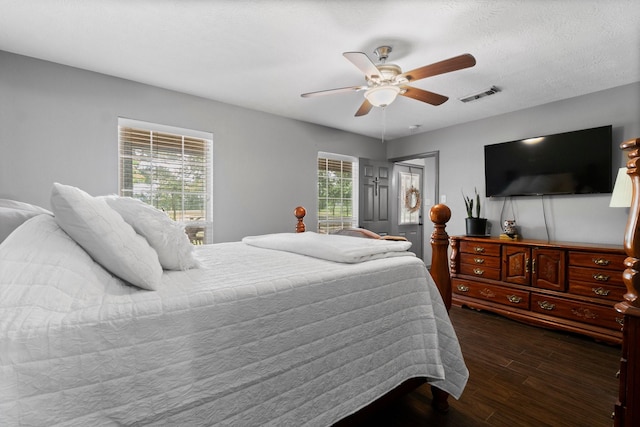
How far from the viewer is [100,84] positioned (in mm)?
2779

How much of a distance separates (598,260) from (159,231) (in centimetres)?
361

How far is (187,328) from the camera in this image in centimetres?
83

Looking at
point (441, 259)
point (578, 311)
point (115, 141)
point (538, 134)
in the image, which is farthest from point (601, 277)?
point (115, 141)

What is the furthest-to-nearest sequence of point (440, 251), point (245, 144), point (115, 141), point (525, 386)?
point (245, 144), point (115, 141), point (525, 386), point (440, 251)

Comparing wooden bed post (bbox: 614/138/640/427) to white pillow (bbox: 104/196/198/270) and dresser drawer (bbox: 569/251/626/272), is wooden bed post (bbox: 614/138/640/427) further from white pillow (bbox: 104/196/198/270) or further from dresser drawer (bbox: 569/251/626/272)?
dresser drawer (bbox: 569/251/626/272)

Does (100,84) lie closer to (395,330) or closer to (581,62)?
(395,330)

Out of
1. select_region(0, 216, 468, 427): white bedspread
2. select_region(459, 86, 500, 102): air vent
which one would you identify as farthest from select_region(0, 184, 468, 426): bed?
select_region(459, 86, 500, 102): air vent

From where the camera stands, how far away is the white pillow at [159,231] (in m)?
1.19

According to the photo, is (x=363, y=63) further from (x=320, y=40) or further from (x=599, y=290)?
(x=599, y=290)

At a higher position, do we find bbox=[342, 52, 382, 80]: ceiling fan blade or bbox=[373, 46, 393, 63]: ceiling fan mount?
bbox=[373, 46, 393, 63]: ceiling fan mount

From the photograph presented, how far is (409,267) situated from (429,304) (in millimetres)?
224

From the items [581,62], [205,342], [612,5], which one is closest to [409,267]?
[205,342]

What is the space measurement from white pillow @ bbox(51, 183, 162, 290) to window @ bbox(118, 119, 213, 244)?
92.2 inches

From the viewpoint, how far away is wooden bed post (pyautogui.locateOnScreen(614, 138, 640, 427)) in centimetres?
116
